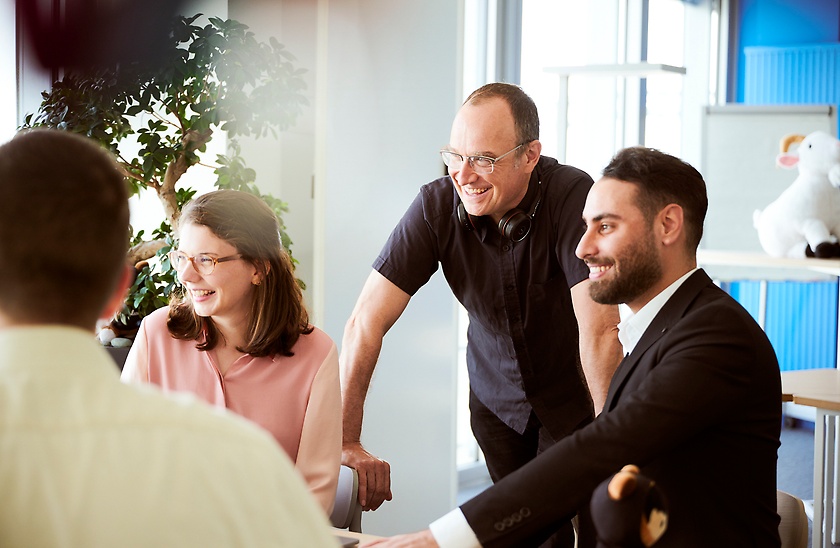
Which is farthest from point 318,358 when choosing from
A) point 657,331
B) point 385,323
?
point 657,331

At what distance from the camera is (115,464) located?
783 mm

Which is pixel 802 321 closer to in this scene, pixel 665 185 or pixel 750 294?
pixel 750 294

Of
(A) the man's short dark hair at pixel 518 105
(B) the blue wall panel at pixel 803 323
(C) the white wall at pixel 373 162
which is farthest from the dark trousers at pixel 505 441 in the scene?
(B) the blue wall panel at pixel 803 323

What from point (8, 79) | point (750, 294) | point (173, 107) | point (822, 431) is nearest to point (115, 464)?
point (173, 107)

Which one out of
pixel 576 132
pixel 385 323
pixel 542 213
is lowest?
pixel 385 323

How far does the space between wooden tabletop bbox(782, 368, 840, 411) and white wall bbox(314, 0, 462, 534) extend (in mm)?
1265

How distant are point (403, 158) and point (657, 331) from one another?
2.16 meters

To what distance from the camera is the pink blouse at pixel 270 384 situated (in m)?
2.19

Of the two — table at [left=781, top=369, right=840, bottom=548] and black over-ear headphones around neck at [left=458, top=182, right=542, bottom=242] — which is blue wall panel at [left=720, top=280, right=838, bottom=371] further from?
black over-ear headphones around neck at [left=458, top=182, right=542, bottom=242]

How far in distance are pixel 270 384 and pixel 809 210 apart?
352 cm

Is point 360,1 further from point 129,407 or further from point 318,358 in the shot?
point 129,407

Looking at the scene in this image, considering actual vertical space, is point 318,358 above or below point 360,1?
below

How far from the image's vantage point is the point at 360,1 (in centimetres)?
375

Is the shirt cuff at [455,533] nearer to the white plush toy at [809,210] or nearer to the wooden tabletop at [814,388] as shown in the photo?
the wooden tabletop at [814,388]
